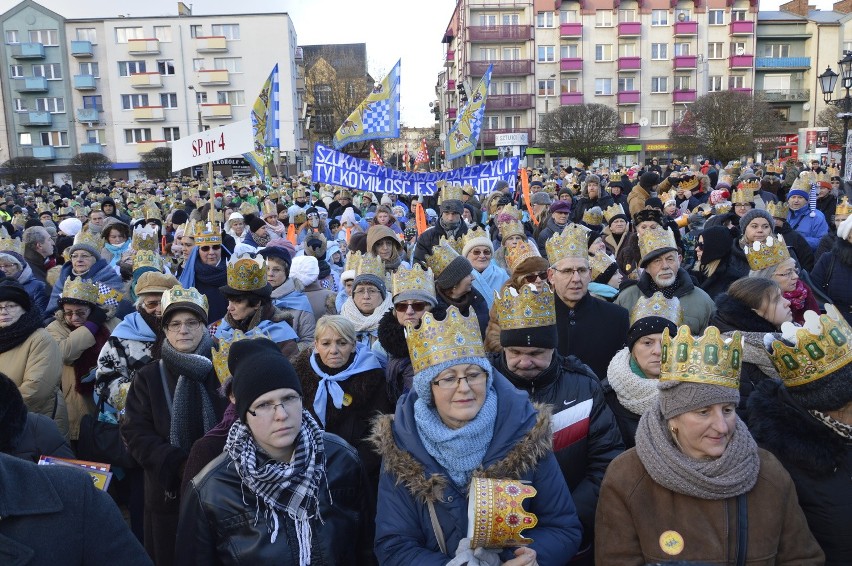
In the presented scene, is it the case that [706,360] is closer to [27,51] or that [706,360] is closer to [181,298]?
[181,298]

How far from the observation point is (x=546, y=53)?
59.2 m

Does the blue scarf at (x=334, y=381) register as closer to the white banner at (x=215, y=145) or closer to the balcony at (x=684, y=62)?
the white banner at (x=215, y=145)

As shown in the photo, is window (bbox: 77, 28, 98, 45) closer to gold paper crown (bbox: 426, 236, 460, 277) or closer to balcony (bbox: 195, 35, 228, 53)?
balcony (bbox: 195, 35, 228, 53)

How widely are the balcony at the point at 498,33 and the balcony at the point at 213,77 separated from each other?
22.9m

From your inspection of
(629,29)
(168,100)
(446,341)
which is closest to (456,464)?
(446,341)

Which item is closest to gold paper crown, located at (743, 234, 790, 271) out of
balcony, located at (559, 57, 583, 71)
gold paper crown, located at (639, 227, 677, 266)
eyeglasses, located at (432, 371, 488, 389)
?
gold paper crown, located at (639, 227, 677, 266)

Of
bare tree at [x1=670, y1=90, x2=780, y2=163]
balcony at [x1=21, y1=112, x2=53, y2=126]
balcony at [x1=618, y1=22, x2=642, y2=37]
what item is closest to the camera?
bare tree at [x1=670, y1=90, x2=780, y2=163]

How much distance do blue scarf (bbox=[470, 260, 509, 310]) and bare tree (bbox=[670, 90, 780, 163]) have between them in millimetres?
32910

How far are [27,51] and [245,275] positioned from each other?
70.0 meters

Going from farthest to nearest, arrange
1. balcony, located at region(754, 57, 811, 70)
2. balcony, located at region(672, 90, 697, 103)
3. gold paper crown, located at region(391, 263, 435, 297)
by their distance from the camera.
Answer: balcony, located at region(754, 57, 811, 70) → balcony, located at region(672, 90, 697, 103) → gold paper crown, located at region(391, 263, 435, 297)

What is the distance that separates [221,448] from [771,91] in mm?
68190

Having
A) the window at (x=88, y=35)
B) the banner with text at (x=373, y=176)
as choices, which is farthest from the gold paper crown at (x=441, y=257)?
the window at (x=88, y=35)

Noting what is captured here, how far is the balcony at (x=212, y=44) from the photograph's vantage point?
6359 centimetres

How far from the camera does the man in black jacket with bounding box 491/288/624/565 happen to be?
315 centimetres
